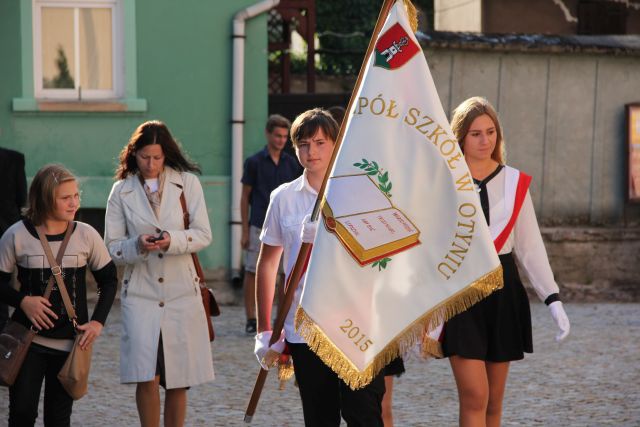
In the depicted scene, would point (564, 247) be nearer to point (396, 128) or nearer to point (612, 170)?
point (612, 170)

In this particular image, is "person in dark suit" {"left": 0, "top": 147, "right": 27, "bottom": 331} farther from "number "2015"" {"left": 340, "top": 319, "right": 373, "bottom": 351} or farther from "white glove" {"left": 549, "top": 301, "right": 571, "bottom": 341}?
"number "2015"" {"left": 340, "top": 319, "right": 373, "bottom": 351}

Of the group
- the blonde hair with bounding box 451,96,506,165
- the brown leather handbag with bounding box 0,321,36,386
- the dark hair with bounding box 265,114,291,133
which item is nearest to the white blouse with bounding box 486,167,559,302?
the blonde hair with bounding box 451,96,506,165

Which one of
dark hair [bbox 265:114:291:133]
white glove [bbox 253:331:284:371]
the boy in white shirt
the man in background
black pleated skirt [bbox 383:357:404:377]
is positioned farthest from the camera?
the man in background

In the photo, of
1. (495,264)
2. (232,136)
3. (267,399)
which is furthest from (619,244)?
(495,264)

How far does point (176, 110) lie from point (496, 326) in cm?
793

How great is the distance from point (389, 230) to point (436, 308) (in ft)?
1.17

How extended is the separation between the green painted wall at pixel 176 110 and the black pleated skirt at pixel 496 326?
7.62m

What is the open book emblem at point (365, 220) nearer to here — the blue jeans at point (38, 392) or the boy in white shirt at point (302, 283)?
the boy in white shirt at point (302, 283)

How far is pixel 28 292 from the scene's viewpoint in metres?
6.20

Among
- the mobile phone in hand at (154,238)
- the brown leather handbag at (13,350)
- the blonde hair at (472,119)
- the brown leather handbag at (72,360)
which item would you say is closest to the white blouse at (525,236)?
the blonde hair at (472,119)

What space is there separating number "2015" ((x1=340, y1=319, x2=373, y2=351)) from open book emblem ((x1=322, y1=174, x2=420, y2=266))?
0.80 ft

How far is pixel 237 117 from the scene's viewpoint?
13609 mm

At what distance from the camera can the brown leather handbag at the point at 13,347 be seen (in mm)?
6035

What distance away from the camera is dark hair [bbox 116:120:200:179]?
6641mm
